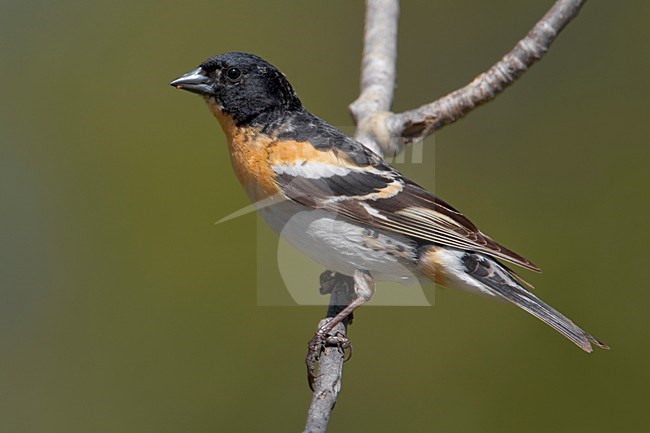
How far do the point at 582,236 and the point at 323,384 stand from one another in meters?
2.62

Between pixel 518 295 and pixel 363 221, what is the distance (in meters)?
0.74

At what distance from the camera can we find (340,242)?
3.84 metres

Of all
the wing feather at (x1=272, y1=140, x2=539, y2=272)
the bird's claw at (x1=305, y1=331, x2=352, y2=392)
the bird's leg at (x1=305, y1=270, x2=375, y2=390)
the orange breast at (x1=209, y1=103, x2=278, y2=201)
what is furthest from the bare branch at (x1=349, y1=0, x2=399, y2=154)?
the bird's claw at (x1=305, y1=331, x2=352, y2=392)

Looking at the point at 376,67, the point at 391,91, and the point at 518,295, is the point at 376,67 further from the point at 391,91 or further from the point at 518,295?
the point at 518,295

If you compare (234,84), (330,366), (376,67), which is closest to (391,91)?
(376,67)

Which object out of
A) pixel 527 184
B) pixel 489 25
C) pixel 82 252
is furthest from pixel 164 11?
pixel 527 184

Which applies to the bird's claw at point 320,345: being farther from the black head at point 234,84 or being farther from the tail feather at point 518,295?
the black head at point 234,84

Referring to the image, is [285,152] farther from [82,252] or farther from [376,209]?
[82,252]

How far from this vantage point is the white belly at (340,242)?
12.6 ft

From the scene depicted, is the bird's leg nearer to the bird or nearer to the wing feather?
the bird

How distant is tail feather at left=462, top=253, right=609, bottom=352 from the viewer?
12.1 feet

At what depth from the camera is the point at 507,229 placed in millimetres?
5414

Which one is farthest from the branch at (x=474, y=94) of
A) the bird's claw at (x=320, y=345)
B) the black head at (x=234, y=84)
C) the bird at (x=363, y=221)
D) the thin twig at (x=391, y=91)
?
the bird's claw at (x=320, y=345)

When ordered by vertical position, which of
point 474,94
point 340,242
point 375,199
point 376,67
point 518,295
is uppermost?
point 376,67
